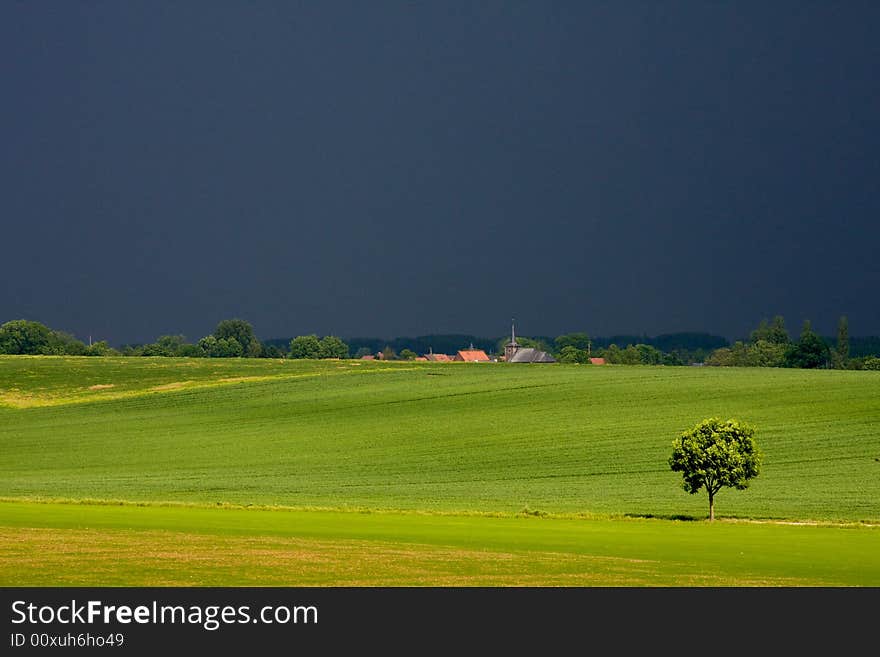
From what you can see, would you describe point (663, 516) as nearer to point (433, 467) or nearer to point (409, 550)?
point (409, 550)

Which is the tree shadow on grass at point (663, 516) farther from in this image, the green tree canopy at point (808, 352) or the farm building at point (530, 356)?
the farm building at point (530, 356)

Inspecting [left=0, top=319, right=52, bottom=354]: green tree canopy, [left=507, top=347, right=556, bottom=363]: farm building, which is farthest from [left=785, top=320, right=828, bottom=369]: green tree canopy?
[left=0, top=319, right=52, bottom=354]: green tree canopy

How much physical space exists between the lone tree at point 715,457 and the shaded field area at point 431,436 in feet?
4.65

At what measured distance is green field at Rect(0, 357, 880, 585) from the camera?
3284cm

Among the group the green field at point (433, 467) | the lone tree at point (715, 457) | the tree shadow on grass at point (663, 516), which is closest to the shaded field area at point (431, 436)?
the green field at point (433, 467)

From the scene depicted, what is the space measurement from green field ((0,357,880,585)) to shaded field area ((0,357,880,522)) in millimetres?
293

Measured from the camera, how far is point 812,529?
1746 inches

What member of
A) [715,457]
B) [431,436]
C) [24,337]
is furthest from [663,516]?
[24,337]

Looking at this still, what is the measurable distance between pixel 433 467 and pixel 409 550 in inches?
1487

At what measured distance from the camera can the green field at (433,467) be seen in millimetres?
32844

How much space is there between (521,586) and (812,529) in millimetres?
21376
